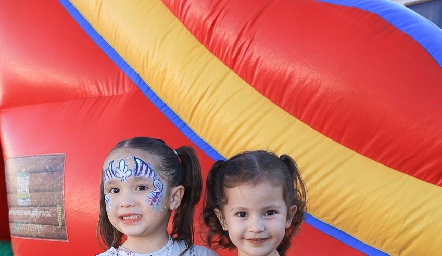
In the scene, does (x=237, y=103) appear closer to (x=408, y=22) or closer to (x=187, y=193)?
(x=187, y=193)

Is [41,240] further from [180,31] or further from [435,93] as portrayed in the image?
[435,93]

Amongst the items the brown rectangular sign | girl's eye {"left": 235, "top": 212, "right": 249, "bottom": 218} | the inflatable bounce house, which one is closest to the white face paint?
girl's eye {"left": 235, "top": 212, "right": 249, "bottom": 218}

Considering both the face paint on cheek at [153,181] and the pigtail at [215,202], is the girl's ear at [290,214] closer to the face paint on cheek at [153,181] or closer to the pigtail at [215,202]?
the pigtail at [215,202]

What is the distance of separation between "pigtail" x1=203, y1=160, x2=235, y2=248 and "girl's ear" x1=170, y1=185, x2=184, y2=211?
0.07 m

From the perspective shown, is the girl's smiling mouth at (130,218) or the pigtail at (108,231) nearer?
the girl's smiling mouth at (130,218)

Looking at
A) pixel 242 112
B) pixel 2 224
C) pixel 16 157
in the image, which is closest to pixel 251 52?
pixel 242 112

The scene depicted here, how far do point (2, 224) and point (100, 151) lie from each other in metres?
0.99

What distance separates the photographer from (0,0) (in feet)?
8.52

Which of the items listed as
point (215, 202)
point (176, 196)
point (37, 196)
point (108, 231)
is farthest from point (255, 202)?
point (37, 196)

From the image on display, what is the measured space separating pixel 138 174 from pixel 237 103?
1.93ft

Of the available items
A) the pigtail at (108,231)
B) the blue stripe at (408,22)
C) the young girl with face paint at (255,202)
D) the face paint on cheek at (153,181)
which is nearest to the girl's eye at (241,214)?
the young girl with face paint at (255,202)

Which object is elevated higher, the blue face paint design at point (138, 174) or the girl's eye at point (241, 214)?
the blue face paint design at point (138, 174)

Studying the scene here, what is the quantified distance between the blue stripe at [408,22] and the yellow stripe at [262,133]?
0.39 m

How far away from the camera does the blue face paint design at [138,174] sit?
1.50m
